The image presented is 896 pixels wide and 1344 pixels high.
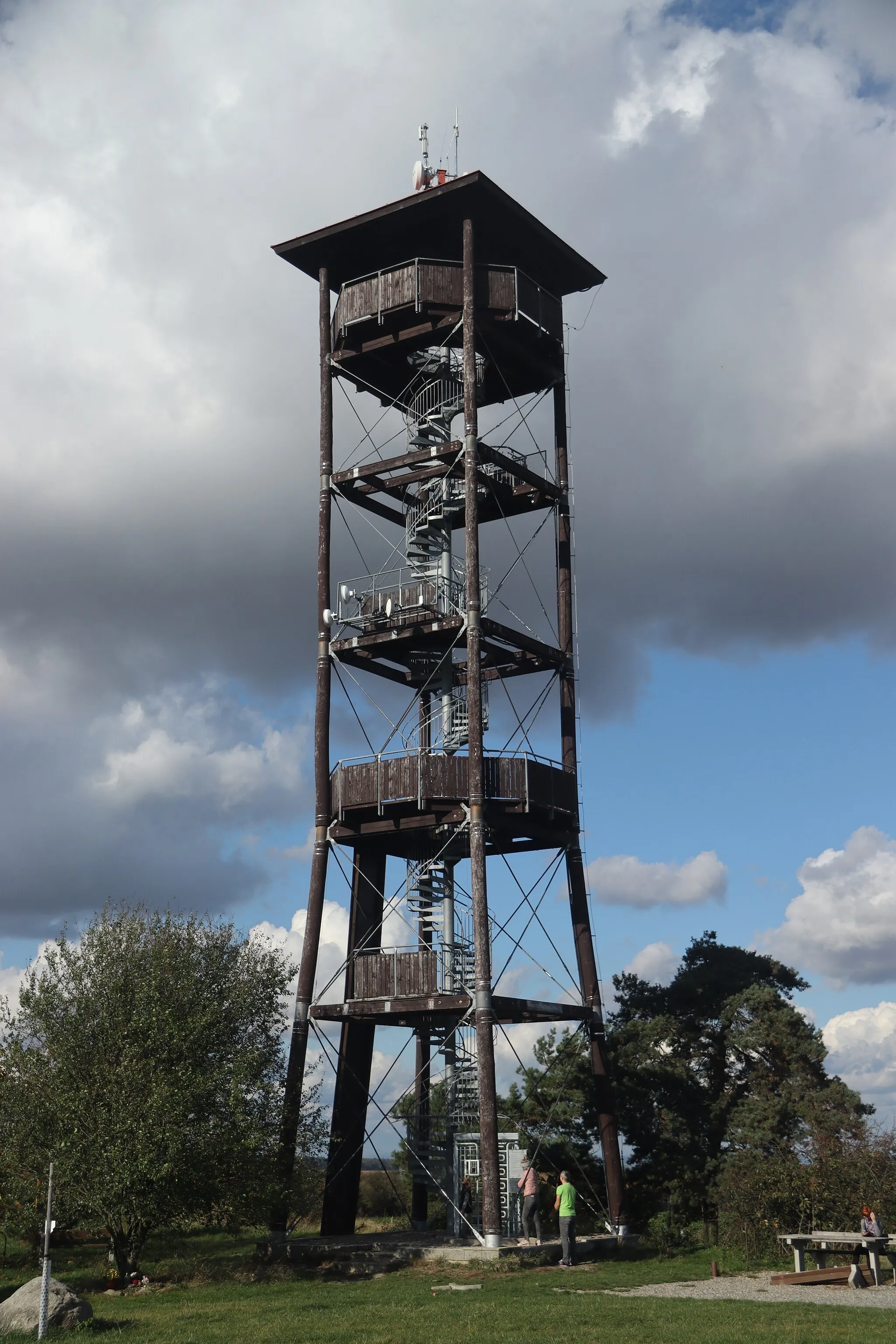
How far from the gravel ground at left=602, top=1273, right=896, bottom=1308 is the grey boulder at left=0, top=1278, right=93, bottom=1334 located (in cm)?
881

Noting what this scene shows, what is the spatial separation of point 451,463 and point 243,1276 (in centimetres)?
1972

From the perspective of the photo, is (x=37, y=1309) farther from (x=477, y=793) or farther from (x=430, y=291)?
(x=430, y=291)

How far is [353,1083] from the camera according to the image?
1334 inches

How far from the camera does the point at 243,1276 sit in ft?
81.6

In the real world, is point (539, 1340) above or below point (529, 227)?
below

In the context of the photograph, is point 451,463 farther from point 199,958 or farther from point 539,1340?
point 539,1340

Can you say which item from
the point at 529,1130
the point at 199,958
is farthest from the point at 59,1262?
the point at 529,1130

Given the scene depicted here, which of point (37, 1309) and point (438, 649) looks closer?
point (37, 1309)

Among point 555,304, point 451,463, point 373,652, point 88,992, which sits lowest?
point 88,992

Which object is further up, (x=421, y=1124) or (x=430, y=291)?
(x=430, y=291)

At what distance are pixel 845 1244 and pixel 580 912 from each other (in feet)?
40.1

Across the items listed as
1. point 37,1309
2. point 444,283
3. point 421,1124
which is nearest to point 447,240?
point 444,283

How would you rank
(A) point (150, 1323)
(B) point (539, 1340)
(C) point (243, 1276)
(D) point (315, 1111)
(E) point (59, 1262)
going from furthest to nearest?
(D) point (315, 1111) < (E) point (59, 1262) < (C) point (243, 1276) < (A) point (150, 1323) < (B) point (539, 1340)

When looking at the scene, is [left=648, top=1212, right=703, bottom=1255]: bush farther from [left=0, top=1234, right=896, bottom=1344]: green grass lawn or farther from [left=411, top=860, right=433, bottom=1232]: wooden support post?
[left=411, top=860, right=433, bottom=1232]: wooden support post
